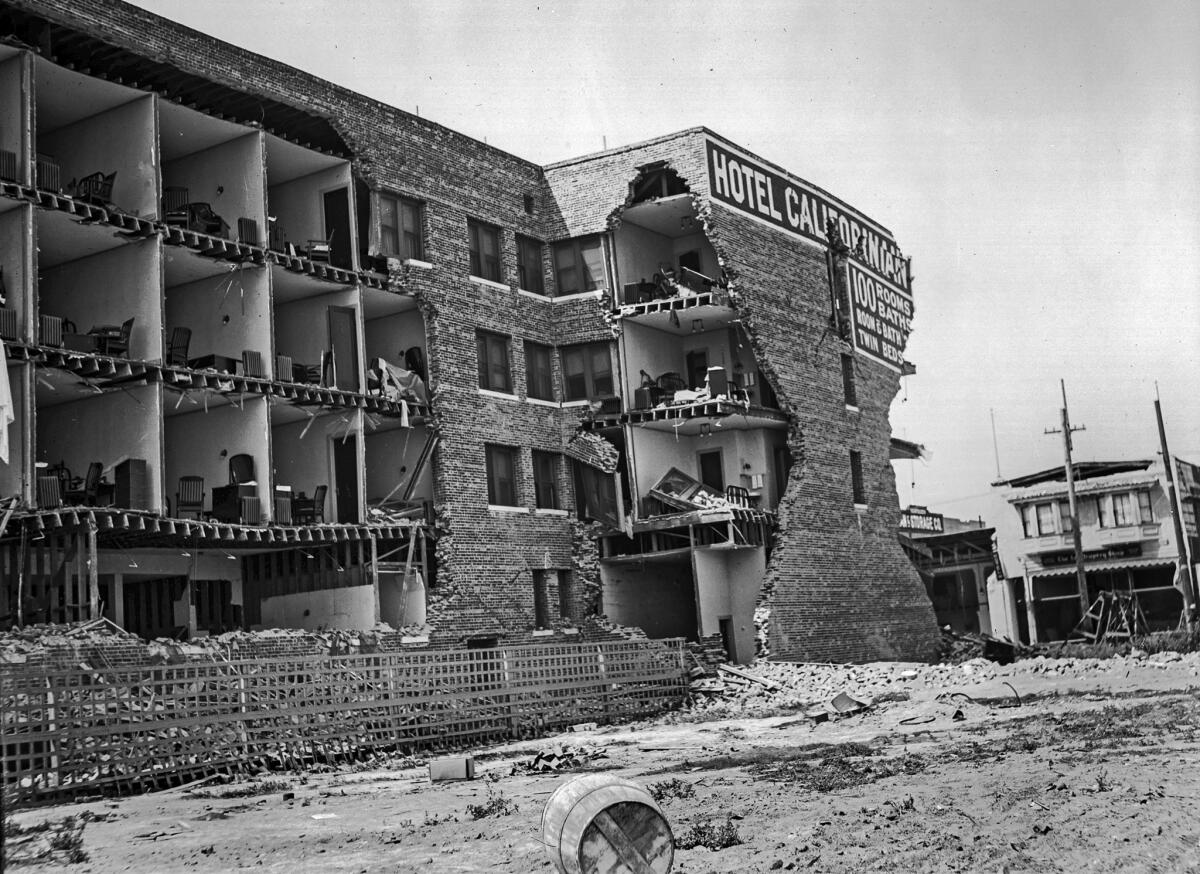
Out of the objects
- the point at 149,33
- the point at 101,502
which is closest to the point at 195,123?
the point at 149,33

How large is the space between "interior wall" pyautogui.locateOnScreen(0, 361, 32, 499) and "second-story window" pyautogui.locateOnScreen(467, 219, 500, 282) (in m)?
14.4

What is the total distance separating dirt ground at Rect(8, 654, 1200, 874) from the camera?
12.2 meters

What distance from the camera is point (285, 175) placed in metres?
36.1

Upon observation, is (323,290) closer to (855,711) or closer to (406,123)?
(406,123)

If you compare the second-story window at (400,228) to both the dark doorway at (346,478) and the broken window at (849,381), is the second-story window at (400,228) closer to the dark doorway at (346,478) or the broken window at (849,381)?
the dark doorway at (346,478)

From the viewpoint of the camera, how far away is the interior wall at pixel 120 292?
29922 millimetres

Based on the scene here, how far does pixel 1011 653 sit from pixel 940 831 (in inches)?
1102

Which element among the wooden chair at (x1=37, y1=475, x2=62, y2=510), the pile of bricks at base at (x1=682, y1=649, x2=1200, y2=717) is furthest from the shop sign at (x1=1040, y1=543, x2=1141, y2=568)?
the wooden chair at (x1=37, y1=475, x2=62, y2=510)

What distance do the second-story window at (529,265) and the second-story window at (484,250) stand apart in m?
0.96

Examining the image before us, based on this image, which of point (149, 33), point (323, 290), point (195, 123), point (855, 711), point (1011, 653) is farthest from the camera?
point (1011, 653)

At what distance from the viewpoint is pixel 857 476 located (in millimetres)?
45781

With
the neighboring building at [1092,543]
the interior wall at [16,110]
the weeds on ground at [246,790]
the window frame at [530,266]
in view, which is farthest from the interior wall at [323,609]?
the neighboring building at [1092,543]

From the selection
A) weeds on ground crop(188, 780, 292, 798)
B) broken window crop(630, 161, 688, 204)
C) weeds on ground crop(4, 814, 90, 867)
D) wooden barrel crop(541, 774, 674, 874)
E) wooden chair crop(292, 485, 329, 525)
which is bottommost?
weeds on ground crop(188, 780, 292, 798)

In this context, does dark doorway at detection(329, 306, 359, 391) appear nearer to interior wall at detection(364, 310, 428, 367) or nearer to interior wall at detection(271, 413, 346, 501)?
interior wall at detection(271, 413, 346, 501)
